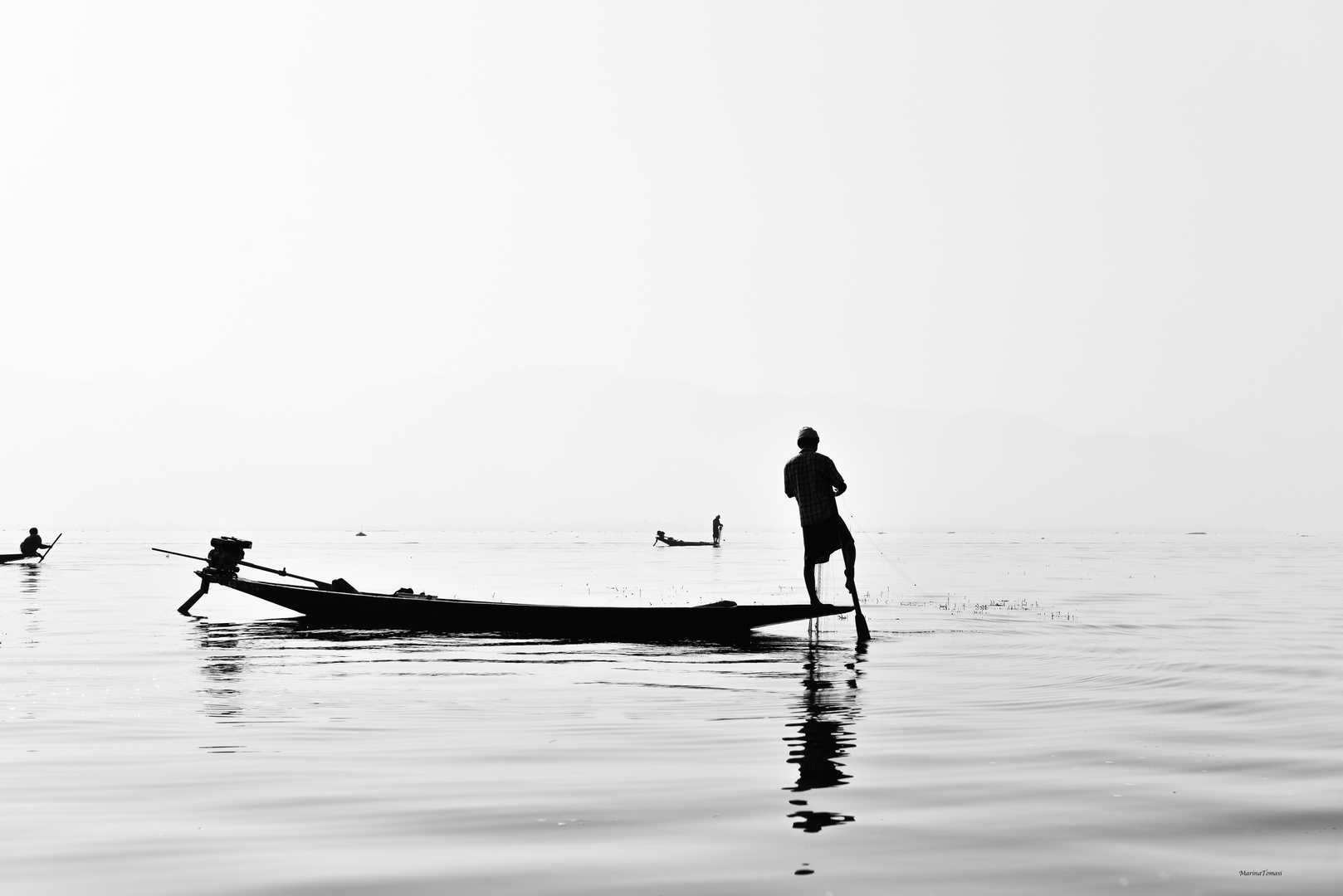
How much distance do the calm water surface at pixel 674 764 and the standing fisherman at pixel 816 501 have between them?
1506 mm

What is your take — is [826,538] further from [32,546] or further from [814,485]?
[32,546]

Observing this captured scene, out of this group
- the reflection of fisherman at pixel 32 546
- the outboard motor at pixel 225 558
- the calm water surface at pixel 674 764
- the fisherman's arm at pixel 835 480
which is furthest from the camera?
the reflection of fisherman at pixel 32 546

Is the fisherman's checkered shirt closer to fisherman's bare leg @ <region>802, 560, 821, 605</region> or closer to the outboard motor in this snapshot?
fisherman's bare leg @ <region>802, 560, 821, 605</region>

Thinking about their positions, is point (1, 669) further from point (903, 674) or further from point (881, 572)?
point (881, 572)

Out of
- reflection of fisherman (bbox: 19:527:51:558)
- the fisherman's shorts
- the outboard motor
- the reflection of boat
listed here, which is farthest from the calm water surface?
reflection of fisherman (bbox: 19:527:51:558)

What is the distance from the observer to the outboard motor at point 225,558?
25750 millimetres

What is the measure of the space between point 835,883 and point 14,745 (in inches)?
297

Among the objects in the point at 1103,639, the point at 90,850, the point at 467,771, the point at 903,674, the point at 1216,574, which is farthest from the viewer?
the point at 1216,574

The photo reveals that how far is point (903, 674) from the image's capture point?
15.8 m

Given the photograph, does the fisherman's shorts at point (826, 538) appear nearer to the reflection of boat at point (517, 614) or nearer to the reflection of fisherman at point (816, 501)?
the reflection of fisherman at point (816, 501)

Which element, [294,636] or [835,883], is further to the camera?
[294,636]

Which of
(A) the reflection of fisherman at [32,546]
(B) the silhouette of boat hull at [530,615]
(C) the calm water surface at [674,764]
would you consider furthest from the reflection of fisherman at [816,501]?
(A) the reflection of fisherman at [32,546]

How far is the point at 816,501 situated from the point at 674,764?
1012 centimetres

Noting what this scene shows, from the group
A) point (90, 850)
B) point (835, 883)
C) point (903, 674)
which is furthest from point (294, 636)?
point (835, 883)
